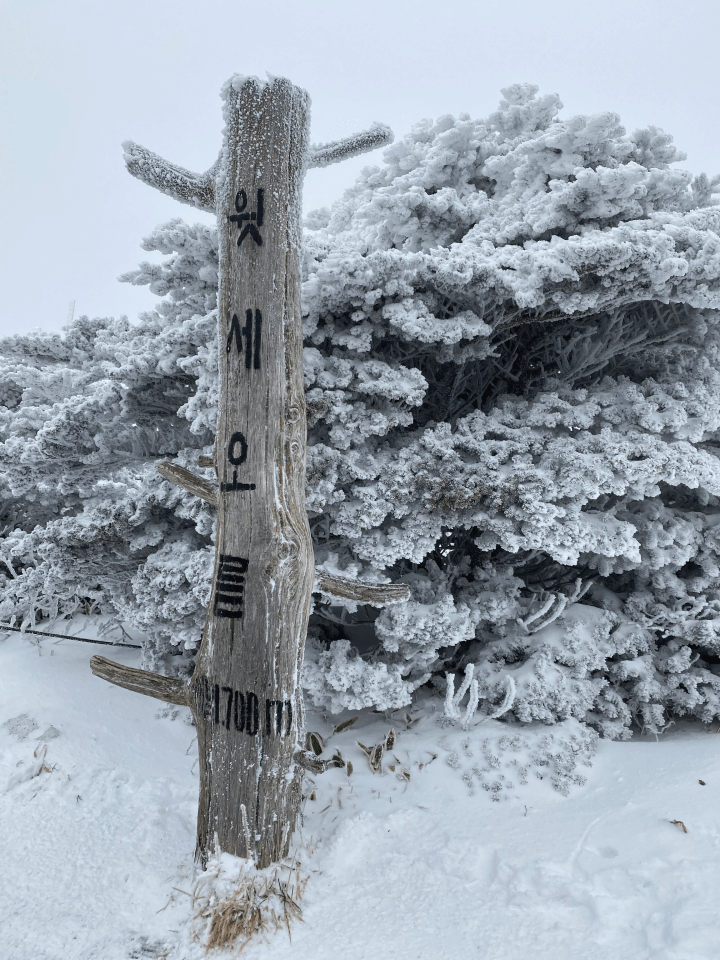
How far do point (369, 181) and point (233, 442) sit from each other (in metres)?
3.48

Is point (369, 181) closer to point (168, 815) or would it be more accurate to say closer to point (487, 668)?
point (487, 668)

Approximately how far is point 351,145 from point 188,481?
1.94 m

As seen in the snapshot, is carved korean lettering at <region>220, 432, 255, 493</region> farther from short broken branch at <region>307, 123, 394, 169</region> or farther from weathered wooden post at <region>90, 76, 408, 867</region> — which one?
short broken branch at <region>307, 123, 394, 169</region>

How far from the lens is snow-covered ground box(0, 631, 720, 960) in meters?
2.36

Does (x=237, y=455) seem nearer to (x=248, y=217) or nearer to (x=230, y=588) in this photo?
(x=230, y=588)

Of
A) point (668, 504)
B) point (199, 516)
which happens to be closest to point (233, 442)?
point (199, 516)

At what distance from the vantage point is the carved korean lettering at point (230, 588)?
8.28 feet

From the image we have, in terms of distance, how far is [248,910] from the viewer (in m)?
2.41

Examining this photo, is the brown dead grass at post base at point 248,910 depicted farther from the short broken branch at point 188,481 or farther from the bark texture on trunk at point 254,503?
the short broken branch at point 188,481

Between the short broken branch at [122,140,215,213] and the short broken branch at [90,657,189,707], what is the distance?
2.39 m

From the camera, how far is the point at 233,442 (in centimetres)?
256

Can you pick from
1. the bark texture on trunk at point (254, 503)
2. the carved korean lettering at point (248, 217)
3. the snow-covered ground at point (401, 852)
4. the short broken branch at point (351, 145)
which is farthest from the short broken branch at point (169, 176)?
the snow-covered ground at point (401, 852)

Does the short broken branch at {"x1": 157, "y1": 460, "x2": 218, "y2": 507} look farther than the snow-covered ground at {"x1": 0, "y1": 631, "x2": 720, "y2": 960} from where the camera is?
Yes

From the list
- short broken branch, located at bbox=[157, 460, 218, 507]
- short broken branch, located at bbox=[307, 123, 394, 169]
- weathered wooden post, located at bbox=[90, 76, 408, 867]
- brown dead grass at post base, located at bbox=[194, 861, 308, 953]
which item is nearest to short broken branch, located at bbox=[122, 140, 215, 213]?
weathered wooden post, located at bbox=[90, 76, 408, 867]
